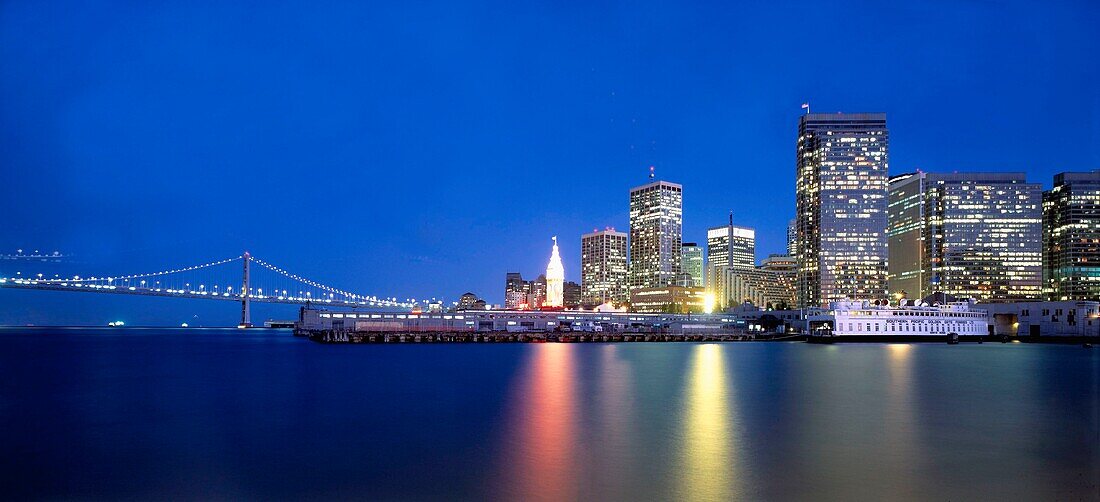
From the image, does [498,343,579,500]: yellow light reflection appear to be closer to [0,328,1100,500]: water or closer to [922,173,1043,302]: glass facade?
[0,328,1100,500]: water

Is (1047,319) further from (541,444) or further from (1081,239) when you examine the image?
(541,444)

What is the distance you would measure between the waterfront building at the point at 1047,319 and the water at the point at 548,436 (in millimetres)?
87017

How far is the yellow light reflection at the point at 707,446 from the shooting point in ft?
60.6

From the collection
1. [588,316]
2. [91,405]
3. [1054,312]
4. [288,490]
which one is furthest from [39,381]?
[1054,312]

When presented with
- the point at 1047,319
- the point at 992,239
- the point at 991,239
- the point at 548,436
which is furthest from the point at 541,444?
the point at 992,239

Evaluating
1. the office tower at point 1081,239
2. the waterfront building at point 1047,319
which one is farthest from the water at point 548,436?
the office tower at point 1081,239

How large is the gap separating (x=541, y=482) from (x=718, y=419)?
12991 mm

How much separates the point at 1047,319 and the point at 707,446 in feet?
432

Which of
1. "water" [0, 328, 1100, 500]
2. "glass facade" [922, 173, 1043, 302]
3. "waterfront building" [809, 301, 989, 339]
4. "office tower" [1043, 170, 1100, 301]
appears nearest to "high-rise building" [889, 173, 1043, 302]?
"glass facade" [922, 173, 1043, 302]

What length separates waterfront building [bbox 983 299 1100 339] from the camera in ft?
399

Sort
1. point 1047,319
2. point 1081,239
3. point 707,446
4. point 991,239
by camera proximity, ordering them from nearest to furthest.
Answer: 1. point 707,446
2. point 1047,319
3. point 991,239
4. point 1081,239

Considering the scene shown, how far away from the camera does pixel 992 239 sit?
19512 centimetres

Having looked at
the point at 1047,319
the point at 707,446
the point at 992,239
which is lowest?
the point at 707,446

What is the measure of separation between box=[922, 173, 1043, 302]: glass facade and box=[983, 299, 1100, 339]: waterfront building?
56479 millimetres
